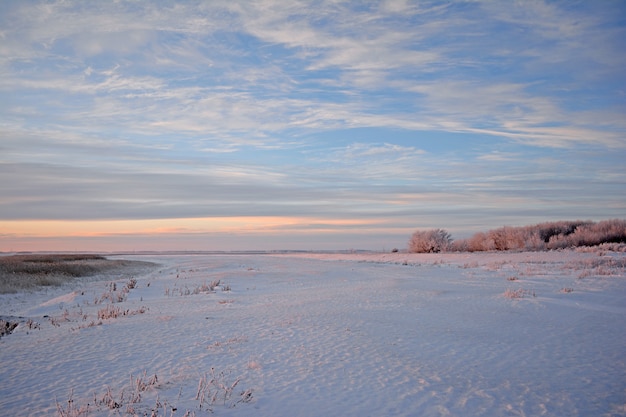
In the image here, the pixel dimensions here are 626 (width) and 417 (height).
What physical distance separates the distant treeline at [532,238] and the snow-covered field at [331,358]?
29.6 meters

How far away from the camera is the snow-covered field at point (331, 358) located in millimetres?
5754

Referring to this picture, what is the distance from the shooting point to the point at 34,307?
1712cm

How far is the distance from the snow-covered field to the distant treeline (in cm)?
2962

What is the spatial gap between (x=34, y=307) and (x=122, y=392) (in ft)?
45.6

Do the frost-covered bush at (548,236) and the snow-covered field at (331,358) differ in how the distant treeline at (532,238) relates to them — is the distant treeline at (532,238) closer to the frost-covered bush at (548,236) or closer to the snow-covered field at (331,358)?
the frost-covered bush at (548,236)

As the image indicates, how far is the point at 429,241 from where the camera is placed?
50.8 m

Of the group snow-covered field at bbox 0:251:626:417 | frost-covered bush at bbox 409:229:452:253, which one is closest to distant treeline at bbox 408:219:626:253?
frost-covered bush at bbox 409:229:452:253

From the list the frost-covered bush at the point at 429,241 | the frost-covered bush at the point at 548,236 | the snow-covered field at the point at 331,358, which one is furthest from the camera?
the frost-covered bush at the point at 429,241

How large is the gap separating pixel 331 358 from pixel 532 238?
136 feet

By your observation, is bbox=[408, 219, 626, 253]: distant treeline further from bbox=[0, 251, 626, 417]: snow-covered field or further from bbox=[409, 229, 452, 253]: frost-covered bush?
bbox=[0, 251, 626, 417]: snow-covered field

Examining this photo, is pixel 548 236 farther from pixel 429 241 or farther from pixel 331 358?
pixel 331 358

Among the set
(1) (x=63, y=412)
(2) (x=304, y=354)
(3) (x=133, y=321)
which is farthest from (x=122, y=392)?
(3) (x=133, y=321)

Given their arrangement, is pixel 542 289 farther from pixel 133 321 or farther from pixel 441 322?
pixel 133 321

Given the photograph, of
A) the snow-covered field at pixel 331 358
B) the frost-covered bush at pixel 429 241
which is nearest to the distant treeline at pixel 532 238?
the frost-covered bush at pixel 429 241
